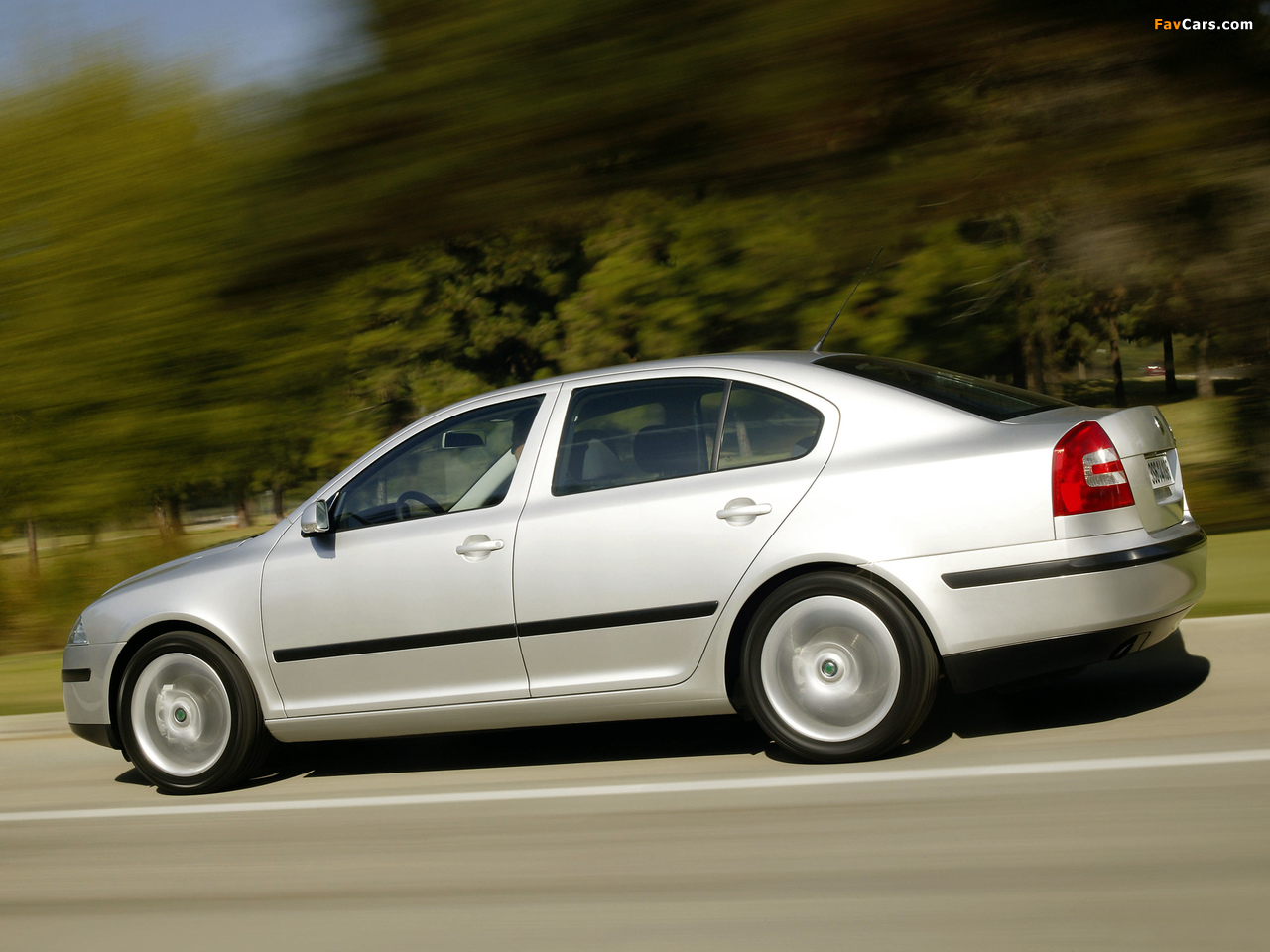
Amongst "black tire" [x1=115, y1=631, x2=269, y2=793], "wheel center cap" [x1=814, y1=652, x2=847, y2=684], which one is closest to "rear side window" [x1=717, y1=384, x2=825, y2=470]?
"wheel center cap" [x1=814, y1=652, x2=847, y2=684]

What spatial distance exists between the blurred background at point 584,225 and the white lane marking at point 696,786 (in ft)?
11.8

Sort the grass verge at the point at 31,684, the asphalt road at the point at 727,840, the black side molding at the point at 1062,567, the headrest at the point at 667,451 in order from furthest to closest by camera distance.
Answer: the grass verge at the point at 31,684 < the headrest at the point at 667,451 < the black side molding at the point at 1062,567 < the asphalt road at the point at 727,840

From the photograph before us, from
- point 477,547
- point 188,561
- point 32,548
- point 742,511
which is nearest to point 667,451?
point 742,511

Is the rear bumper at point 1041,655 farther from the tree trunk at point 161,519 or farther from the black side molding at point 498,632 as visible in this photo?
the tree trunk at point 161,519

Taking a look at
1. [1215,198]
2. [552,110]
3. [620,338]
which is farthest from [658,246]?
[1215,198]

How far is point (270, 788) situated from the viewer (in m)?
5.60

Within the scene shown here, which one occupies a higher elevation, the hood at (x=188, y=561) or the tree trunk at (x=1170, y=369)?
the tree trunk at (x=1170, y=369)

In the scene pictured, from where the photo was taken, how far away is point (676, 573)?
4.91m

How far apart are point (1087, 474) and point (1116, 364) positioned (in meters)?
10.3

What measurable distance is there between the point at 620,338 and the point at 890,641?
23.5ft

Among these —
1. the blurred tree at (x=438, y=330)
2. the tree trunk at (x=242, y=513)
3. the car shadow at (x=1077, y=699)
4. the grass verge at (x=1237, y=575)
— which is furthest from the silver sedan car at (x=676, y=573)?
the tree trunk at (x=242, y=513)

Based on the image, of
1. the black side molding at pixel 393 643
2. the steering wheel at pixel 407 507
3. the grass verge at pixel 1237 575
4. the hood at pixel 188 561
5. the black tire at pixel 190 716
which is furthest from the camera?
the grass verge at pixel 1237 575

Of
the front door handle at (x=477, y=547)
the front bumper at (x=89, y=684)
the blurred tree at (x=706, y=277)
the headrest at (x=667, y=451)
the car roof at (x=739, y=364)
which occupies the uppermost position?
the blurred tree at (x=706, y=277)

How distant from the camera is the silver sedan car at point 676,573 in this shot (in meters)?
4.59
